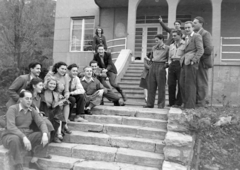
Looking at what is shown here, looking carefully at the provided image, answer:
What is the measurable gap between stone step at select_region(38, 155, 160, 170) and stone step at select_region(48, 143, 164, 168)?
0.33ft

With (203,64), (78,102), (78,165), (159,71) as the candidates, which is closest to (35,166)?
(78,165)

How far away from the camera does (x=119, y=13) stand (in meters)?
13.0

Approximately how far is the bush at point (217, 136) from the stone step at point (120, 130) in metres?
0.66

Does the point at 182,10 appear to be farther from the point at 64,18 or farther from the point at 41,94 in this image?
the point at 41,94

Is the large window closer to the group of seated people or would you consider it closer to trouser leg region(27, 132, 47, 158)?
the group of seated people

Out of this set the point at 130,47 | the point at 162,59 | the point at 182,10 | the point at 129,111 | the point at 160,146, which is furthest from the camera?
the point at 182,10

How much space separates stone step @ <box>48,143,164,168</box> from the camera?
12.0 feet

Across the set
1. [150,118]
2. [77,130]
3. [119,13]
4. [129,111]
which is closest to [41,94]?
[77,130]

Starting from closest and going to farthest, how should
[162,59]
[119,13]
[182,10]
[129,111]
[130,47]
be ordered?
1. [129,111]
2. [162,59]
3. [130,47]
4. [182,10]
5. [119,13]

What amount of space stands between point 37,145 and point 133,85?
507cm

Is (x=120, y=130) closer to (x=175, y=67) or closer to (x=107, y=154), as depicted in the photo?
(x=107, y=154)

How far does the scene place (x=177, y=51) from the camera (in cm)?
501

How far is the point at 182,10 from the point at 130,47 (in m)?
3.99

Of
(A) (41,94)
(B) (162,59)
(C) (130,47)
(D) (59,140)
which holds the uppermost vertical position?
(C) (130,47)
